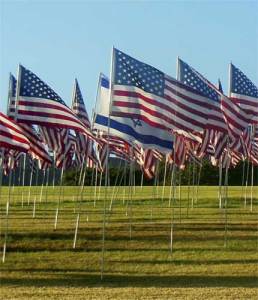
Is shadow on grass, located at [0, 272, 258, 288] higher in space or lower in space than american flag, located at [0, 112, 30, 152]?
lower

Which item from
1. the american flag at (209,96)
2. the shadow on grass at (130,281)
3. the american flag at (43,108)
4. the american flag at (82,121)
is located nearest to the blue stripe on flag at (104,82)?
the american flag at (82,121)

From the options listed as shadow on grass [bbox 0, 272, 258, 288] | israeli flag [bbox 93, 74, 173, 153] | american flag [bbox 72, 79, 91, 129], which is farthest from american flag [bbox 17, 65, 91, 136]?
american flag [bbox 72, 79, 91, 129]

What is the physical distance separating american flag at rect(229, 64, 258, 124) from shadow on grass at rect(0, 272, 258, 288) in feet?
19.8

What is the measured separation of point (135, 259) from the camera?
59.0 feet

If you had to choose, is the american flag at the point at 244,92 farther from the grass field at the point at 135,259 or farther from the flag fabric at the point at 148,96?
the grass field at the point at 135,259

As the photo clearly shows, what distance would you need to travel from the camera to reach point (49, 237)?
21188 mm

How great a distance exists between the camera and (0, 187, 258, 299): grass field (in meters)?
13.9

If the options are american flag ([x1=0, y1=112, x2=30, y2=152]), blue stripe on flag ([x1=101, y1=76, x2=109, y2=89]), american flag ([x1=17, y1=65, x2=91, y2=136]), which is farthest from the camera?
blue stripe on flag ([x1=101, y1=76, x2=109, y2=89])

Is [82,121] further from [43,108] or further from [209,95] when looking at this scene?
[209,95]

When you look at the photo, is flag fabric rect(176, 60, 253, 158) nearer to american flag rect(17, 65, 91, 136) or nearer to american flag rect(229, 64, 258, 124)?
american flag rect(229, 64, 258, 124)

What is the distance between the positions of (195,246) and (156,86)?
543 cm

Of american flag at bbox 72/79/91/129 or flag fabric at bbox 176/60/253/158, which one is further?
american flag at bbox 72/79/91/129

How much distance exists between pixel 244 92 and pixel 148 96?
15.2 ft

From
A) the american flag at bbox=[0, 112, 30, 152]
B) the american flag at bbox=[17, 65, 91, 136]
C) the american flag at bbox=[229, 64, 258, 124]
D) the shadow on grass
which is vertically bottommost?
Result: the shadow on grass
